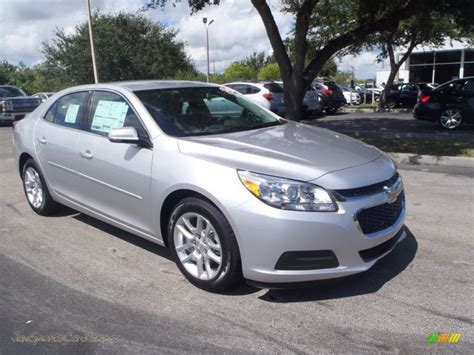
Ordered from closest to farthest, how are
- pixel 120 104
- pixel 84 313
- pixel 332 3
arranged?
pixel 84 313, pixel 120 104, pixel 332 3

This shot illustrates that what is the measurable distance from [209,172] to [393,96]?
22798mm

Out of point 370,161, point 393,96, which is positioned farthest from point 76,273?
point 393,96

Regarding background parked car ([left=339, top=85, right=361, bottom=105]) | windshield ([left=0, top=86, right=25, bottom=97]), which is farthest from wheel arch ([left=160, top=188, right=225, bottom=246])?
background parked car ([left=339, top=85, right=361, bottom=105])

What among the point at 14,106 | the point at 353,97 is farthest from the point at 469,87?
the point at 14,106

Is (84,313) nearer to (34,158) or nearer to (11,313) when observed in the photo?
(11,313)

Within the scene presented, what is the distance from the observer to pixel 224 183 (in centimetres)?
327

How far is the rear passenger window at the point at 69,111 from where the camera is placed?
15.7 feet

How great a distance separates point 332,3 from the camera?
17.7m

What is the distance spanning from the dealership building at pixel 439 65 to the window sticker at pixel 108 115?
30731 millimetres

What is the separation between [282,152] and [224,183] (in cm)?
55

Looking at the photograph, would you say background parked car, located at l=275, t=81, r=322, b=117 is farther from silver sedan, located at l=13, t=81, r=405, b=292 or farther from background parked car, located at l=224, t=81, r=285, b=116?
silver sedan, located at l=13, t=81, r=405, b=292

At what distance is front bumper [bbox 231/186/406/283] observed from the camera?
3086 millimetres

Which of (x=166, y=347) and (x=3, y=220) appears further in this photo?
(x=3, y=220)

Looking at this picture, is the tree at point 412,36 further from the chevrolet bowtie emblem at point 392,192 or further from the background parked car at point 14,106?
the chevrolet bowtie emblem at point 392,192
